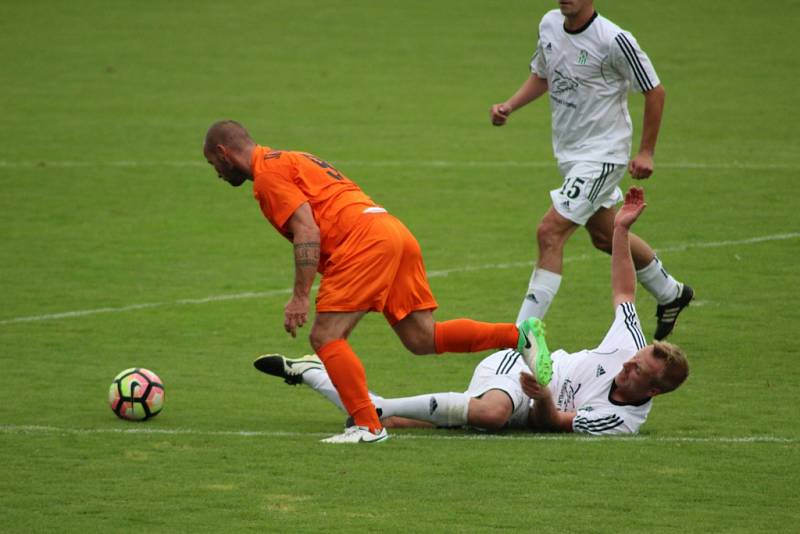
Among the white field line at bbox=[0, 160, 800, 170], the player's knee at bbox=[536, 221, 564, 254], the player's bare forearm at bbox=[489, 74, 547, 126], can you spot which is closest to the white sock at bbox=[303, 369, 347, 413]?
the player's knee at bbox=[536, 221, 564, 254]

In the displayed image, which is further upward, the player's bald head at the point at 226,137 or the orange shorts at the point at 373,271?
the player's bald head at the point at 226,137

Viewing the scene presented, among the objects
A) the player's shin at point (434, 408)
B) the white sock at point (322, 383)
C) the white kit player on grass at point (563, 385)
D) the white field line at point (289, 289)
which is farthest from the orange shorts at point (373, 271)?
the white field line at point (289, 289)

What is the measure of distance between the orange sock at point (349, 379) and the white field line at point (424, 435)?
1.01 ft

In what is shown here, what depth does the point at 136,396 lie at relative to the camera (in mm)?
8891

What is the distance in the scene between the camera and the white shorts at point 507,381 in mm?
8648

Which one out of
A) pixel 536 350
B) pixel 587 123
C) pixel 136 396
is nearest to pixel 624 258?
pixel 536 350

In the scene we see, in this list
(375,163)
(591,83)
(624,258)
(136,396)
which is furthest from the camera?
(375,163)

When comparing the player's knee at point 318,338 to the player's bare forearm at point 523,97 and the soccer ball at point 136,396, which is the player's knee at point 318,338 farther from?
the player's bare forearm at point 523,97

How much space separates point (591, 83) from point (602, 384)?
2.68 m

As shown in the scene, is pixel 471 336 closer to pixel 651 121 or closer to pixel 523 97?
pixel 651 121

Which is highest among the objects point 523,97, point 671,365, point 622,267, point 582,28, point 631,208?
point 582,28

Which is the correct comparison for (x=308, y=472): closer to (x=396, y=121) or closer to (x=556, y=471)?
(x=556, y=471)

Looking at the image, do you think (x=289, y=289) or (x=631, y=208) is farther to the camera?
(x=289, y=289)

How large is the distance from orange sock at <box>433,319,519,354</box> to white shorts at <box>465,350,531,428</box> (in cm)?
30
